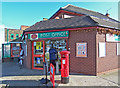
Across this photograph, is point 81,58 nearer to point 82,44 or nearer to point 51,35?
point 82,44

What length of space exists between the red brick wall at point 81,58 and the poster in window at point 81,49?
21cm

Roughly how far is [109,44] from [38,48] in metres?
5.75

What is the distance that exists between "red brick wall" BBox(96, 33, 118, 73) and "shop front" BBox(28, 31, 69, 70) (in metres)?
2.39

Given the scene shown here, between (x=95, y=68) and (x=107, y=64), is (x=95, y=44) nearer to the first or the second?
(x=95, y=68)

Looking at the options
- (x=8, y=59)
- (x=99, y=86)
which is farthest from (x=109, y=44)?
(x=8, y=59)

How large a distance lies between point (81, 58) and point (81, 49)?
2.09 feet

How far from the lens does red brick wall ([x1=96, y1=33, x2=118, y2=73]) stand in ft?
21.8

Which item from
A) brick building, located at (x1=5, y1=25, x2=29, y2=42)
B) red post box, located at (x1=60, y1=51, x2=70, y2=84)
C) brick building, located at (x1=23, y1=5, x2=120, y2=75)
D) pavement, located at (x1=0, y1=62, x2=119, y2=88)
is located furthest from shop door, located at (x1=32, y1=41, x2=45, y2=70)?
brick building, located at (x1=5, y1=25, x2=29, y2=42)

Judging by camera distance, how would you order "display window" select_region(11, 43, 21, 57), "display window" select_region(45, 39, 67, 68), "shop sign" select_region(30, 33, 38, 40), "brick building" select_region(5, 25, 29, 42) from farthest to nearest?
1. "brick building" select_region(5, 25, 29, 42)
2. "display window" select_region(11, 43, 21, 57)
3. "shop sign" select_region(30, 33, 38, 40)
4. "display window" select_region(45, 39, 67, 68)

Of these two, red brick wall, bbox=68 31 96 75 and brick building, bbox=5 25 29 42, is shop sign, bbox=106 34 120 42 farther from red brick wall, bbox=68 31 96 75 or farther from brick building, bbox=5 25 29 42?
brick building, bbox=5 25 29 42

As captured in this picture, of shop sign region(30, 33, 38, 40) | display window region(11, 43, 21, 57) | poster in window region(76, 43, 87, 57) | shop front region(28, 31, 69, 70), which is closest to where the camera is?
poster in window region(76, 43, 87, 57)

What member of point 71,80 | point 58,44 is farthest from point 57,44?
point 71,80

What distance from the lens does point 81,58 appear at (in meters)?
6.79

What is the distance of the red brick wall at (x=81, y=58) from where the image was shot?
6.51 metres
